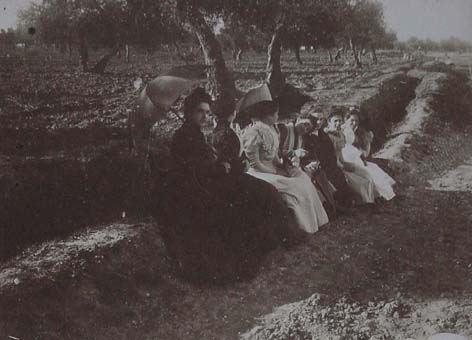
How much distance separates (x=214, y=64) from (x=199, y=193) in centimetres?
92

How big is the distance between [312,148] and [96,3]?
1.87 m

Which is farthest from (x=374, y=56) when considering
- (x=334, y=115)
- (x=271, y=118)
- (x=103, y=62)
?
(x=103, y=62)

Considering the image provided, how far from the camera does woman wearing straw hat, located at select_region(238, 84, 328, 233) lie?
Answer: 3422 mm

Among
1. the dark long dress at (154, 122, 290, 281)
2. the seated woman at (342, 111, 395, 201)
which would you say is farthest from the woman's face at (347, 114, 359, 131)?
the dark long dress at (154, 122, 290, 281)

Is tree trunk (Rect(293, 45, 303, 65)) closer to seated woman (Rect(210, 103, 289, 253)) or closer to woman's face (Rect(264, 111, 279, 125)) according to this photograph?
woman's face (Rect(264, 111, 279, 125))

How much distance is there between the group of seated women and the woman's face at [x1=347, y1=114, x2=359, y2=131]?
539mm

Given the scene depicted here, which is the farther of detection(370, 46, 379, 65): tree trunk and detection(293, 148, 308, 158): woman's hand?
detection(370, 46, 379, 65): tree trunk

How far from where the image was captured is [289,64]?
3883 millimetres

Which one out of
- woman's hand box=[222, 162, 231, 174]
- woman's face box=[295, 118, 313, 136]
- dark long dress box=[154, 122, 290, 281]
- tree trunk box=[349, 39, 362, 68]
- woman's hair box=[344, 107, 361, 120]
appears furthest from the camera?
tree trunk box=[349, 39, 362, 68]

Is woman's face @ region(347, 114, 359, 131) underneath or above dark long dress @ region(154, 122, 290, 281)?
above

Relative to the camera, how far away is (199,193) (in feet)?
10.2

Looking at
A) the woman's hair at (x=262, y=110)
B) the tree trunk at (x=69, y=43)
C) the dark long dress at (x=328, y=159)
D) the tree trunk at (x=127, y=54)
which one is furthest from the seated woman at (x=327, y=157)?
the tree trunk at (x=69, y=43)

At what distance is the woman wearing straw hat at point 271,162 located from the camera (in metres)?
3.42

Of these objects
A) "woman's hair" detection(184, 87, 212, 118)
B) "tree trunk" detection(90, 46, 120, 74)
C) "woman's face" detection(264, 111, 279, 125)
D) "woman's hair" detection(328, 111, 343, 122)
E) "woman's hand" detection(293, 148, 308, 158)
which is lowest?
"woman's hand" detection(293, 148, 308, 158)
